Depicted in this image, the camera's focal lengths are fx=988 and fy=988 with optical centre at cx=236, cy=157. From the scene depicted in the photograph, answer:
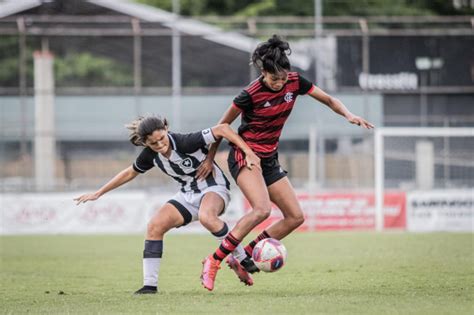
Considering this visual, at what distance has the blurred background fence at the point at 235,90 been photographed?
2408 centimetres

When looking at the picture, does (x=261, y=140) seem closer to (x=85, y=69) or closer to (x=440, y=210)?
(x=440, y=210)

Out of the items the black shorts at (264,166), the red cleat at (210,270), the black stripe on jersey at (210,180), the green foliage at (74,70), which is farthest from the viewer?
the green foliage at (74,70)

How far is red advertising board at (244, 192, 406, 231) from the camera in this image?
22344mm

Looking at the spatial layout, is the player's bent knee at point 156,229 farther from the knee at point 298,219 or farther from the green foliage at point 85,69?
the green foliage at point 85,69

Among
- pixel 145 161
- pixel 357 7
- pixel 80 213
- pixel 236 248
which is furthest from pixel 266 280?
pixel 357 7

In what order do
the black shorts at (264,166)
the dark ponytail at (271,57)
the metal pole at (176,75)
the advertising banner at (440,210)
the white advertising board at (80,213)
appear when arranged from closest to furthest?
the dark ponytail at (271,57) → the black shorts at (264,166) → the advertising banner at (440,210) → the white advertising board at (80,213) → the metal pole at (176,75)

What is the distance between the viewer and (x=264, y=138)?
30.3 feet

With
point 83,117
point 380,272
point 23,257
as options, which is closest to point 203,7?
point 83,117

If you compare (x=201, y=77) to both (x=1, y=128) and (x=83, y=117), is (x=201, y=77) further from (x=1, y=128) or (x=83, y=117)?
(x=1, y=128)

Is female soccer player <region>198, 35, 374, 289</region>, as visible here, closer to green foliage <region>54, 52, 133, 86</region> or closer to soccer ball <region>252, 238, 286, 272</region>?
soccer ball <region>252, 238, 286, 272</region>

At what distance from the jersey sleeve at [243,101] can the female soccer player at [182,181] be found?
0.76 feet

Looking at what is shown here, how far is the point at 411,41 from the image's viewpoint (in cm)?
2575

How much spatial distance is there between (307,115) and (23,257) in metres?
11.4

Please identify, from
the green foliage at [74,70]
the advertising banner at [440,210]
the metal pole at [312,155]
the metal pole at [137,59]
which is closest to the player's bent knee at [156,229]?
the advertising banner at [440,210]
